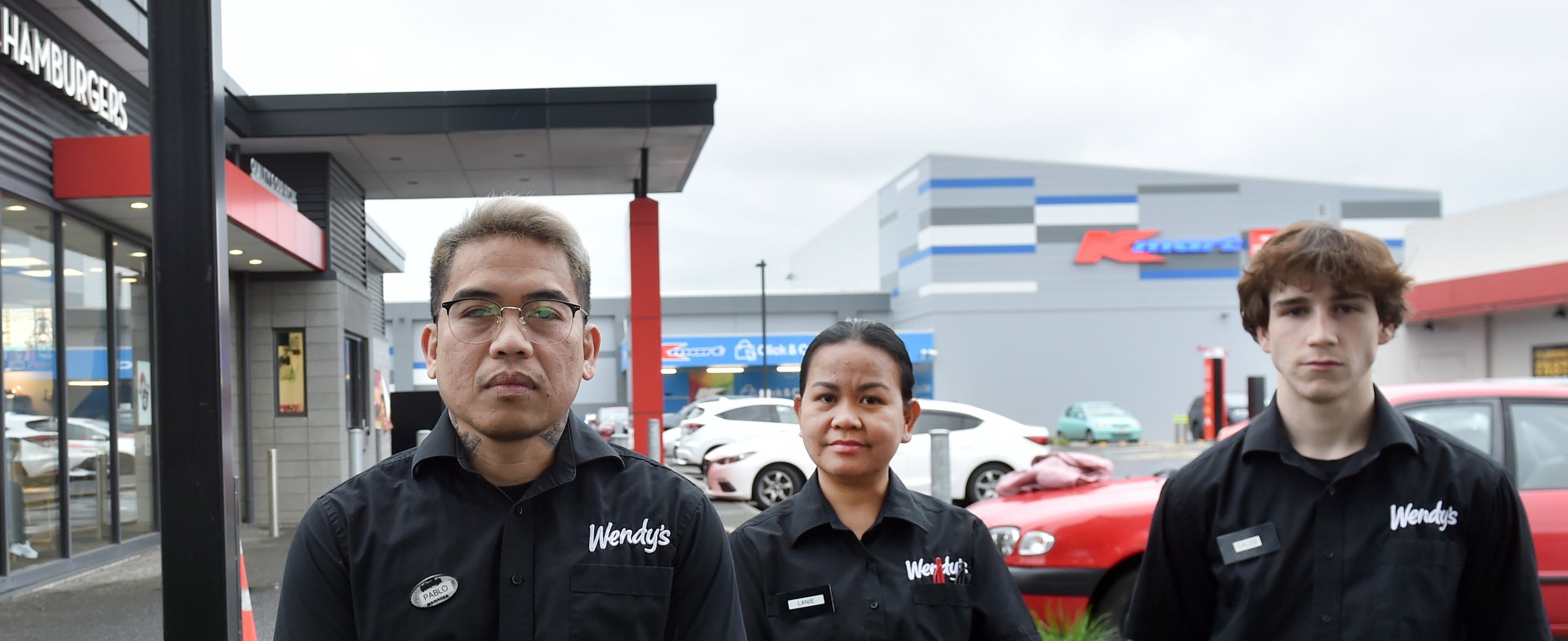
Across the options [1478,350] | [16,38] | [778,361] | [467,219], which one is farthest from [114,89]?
[778,361]

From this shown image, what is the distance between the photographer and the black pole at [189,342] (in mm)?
2680

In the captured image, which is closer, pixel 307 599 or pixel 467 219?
pixel 307 599

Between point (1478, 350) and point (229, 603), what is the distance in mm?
24598

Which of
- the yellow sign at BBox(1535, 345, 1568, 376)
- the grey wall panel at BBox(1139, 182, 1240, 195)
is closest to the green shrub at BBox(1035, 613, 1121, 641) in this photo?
the yellow sign at BBox(1535, 345, 1568, 376)

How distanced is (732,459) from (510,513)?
38.7 feet

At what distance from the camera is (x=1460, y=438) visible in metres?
5.27

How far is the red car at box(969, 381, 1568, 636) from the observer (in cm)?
509

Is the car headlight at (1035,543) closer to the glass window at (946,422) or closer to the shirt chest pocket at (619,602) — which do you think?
the shirt chest pocket at (619,602)

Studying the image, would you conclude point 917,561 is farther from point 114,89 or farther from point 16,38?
Result: point 114,89

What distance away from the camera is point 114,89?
33.5 ft

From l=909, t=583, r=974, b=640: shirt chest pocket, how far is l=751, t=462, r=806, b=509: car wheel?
1091 centimetres

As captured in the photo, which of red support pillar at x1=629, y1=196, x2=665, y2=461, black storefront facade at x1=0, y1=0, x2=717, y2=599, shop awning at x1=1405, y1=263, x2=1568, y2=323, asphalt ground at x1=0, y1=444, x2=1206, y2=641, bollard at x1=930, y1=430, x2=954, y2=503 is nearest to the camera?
asphalt ground at x1=0, y1=444, x2=1206, y2=641

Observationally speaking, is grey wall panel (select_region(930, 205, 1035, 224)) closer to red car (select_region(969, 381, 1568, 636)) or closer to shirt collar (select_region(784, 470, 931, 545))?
red car (select_region(969, 381, 1568, 636))

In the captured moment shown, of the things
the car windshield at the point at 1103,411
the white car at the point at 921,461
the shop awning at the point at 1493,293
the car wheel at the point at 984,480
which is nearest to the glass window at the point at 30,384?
the white car at the point at 921,461
